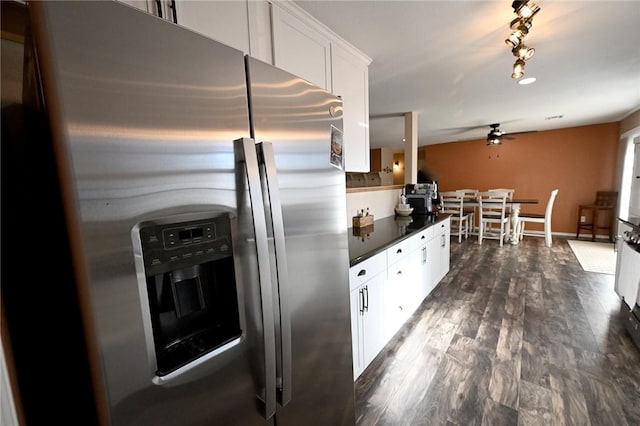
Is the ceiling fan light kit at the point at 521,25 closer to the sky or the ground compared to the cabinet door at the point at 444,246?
closer to the sky

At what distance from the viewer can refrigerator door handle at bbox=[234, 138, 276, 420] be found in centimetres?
66

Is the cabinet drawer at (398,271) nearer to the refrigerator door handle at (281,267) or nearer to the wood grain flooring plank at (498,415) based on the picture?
the wood grain flooring plank at (498,415)

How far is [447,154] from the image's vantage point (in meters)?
7.08

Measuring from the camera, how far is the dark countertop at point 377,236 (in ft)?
5.24

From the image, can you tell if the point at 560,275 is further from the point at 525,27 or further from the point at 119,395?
the point at 119,395

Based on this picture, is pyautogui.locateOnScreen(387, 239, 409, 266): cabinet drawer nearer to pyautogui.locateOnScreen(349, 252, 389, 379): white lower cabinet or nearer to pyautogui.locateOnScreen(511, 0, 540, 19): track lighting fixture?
pyautogui.locateOnScreen(349, 252, 389, 379): white lower cabinet

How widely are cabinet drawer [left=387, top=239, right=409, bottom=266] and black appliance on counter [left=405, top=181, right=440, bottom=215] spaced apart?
4.27ft

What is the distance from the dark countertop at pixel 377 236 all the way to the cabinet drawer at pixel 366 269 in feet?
0.13

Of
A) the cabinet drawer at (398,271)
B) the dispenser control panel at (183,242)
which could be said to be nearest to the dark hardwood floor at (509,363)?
the cabinet drawer at (398,271)

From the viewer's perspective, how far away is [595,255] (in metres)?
4.10

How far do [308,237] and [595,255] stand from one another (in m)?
5.49

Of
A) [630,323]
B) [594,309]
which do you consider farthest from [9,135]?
[594,309]

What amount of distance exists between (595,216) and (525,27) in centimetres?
553

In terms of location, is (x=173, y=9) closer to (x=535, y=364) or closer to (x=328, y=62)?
(x=328, y=62)
